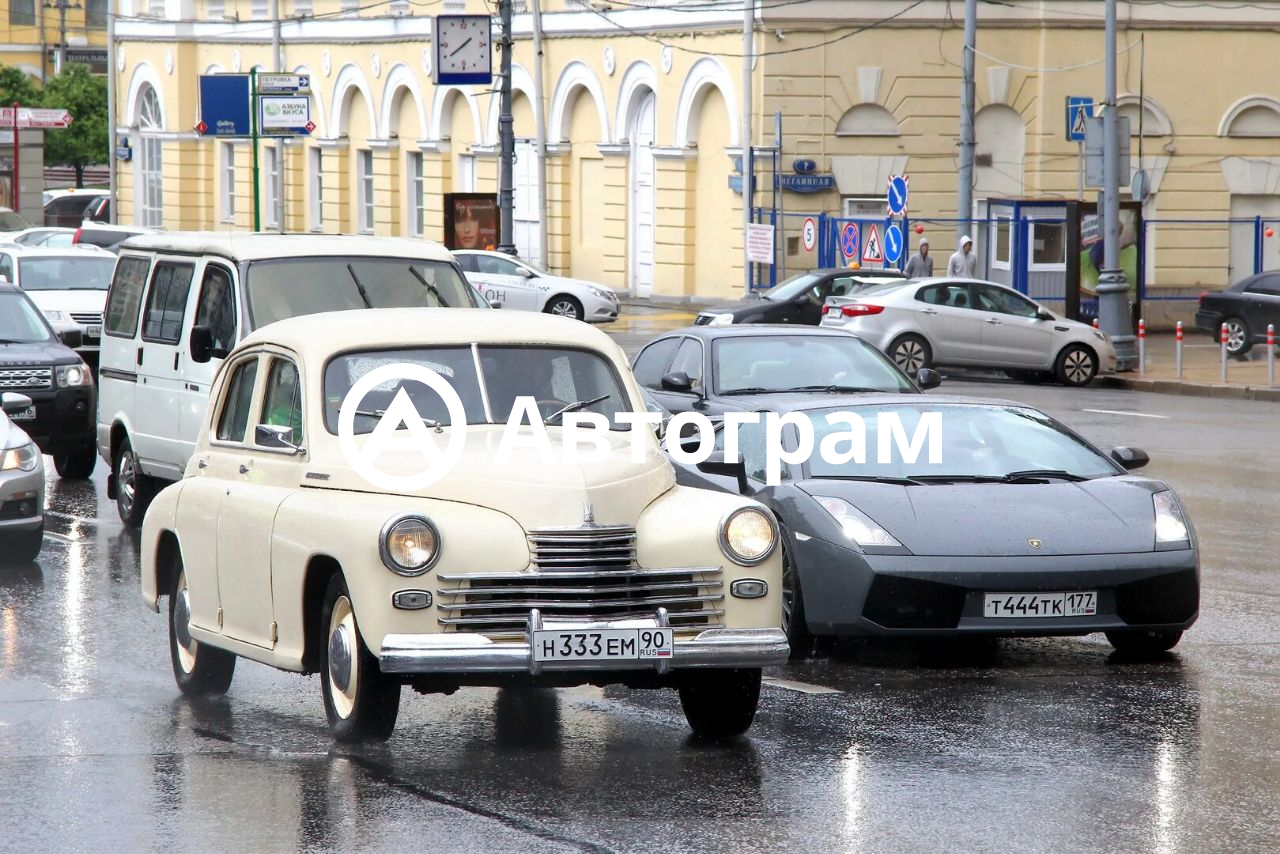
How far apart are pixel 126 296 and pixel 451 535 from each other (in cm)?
866

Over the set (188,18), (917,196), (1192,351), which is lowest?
(1192,351)

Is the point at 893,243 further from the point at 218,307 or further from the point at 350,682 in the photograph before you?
the point at 350,682

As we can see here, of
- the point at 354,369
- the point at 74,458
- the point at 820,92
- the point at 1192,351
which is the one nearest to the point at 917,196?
the point at 820,92

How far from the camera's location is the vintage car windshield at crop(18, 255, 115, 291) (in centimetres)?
2708

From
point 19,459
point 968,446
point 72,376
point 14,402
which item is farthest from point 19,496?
point 968,446

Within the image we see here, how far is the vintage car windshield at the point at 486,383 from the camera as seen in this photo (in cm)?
845

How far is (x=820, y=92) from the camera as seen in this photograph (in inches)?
1615

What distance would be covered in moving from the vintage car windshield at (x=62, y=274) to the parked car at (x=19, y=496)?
14.2 metres

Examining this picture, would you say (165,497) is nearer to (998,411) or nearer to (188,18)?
(998,411)

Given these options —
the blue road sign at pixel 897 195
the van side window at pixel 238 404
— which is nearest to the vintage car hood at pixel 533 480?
the van side window at pixel 238 404

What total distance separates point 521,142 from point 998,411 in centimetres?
3961

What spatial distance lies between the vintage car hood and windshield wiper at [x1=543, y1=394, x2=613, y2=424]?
26 cm

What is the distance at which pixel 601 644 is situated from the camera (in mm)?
7383

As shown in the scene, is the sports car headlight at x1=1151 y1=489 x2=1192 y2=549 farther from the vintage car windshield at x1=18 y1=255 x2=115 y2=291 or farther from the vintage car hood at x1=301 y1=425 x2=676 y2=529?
the vintage car windshield at x1=18 y1=255 x2=115 y2=291
